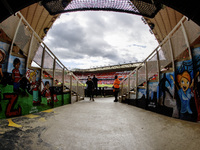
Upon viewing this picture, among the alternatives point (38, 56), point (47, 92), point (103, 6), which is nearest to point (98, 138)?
point (47, 92)

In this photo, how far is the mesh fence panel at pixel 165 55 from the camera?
4408mm

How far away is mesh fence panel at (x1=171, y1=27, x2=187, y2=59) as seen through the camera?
388 cm

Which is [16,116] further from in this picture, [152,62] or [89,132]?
[152,62]

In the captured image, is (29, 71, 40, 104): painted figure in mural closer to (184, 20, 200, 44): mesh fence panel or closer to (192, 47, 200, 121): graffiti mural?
(192, 47, 200, 121): graffiti mural

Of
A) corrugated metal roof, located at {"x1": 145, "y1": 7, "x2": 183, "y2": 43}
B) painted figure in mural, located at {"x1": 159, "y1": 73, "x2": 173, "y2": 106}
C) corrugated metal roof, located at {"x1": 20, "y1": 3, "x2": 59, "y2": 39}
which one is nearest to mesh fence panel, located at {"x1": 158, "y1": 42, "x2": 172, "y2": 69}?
painted figure in mural, located at {"x1": 159, "y1": 73, "x2": 173, "y2": 106}

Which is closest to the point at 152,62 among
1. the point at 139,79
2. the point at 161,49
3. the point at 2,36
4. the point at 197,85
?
the point at 161,49

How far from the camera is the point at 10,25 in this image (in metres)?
3.60

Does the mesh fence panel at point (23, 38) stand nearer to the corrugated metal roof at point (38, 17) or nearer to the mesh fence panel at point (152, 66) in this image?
the mesh fence panel at point (152, 66)

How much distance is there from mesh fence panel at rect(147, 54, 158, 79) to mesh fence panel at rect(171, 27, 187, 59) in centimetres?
100

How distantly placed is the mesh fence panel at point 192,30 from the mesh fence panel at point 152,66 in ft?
5.19

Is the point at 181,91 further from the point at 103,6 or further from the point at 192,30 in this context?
the point at 103,6

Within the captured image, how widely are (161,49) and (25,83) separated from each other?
5255mm

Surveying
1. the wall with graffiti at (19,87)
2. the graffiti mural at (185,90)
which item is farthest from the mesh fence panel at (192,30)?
the wall with graffiti at (19,87)

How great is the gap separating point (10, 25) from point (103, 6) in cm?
699
